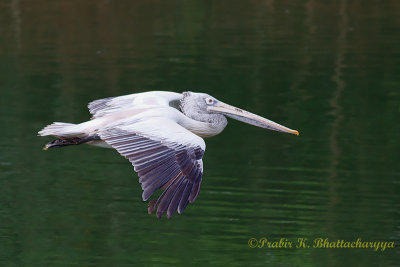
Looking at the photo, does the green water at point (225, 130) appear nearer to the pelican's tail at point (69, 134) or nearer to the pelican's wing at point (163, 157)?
the pelican's tail at point (69, 134)

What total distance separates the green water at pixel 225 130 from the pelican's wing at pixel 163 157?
5.54 ft

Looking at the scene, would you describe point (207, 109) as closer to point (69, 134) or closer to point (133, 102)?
point (133, 102)

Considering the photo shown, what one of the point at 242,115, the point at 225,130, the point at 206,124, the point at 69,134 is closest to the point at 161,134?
the point at 69,134

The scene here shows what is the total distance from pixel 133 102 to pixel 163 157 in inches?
55.3

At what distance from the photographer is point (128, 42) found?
17969 mm

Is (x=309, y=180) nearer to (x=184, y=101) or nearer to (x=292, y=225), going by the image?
(x=292, y=225)

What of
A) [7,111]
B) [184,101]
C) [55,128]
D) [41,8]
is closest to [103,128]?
[55,128]

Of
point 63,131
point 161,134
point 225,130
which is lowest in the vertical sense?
point 225,130

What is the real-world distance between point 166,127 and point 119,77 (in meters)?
8.24

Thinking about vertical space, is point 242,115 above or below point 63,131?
below

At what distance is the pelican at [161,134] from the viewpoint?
6.55 meters

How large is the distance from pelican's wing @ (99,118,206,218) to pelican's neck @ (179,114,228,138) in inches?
27.1

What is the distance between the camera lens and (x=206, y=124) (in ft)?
26.7

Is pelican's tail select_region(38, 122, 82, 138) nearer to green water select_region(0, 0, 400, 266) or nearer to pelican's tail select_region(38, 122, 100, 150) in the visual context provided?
pelican's tail select_region(38, 122, 100, 150)
